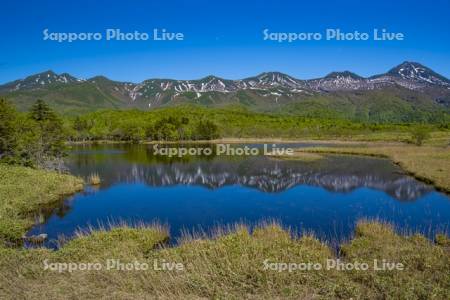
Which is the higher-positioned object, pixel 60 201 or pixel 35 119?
pixel 35 119

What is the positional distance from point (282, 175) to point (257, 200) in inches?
733

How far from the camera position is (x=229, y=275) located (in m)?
14.3

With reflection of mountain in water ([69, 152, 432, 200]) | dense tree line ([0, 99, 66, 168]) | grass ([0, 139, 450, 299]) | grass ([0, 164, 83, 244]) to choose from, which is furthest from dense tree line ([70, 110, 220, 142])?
grass ([0, 139, 450, 299])

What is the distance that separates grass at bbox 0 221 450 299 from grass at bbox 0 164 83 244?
8242 mm

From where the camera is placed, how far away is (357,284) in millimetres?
13133

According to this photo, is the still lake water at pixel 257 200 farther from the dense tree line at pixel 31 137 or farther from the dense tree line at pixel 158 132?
the dense tree line at pixel 158 132

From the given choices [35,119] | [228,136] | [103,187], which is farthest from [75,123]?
[103,187]

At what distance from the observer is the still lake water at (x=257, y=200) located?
2969cm

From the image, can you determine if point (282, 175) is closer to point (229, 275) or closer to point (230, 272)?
point (230, 272)

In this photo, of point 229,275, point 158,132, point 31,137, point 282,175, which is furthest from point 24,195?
point 158,132

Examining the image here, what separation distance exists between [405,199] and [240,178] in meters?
23.6

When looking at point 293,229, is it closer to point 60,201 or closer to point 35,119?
point 60,201

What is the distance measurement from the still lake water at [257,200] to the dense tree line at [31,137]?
20.4 ft

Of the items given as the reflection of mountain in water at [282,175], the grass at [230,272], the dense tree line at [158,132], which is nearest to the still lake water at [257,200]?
the reflection of mountain in water at [282,175]
